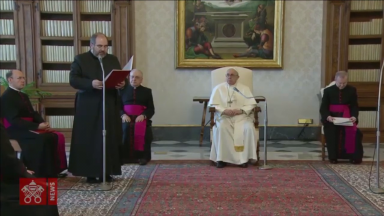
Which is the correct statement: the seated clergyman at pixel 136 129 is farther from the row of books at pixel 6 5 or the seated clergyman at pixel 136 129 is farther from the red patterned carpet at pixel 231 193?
the row of books at pixel 6 5

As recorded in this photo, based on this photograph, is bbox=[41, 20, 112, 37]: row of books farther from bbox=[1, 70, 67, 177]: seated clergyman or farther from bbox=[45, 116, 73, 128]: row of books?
bbox=[1, 70, 67, 177]: seated clergyman

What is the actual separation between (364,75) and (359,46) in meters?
0.52

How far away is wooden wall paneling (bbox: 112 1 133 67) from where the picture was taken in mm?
6664

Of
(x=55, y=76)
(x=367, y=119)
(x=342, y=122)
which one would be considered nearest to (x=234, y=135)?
(x=342, y=122)

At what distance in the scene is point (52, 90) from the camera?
22.3 ft

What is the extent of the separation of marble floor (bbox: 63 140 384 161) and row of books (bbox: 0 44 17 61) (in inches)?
113

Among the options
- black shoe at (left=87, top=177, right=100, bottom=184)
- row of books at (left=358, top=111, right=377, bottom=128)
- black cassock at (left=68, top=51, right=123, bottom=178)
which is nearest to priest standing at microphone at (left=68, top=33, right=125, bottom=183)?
black cassock at (left=68, top=51, right=123, bottom=178)

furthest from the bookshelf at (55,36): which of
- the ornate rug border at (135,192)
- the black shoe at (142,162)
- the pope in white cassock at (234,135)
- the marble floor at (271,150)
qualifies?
the ornate rug border at (135,192)

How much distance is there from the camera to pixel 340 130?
5.34 m

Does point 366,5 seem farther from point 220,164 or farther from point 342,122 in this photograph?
point 220,164

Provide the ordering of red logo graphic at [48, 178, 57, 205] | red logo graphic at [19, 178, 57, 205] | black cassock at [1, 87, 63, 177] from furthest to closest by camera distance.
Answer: black cassock at [1, 87, 63, 177]
red logo graphic at [48, 178, 57, 205]
red logo graphic at [19, 178, 57, 205]

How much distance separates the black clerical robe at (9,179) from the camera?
5.56ft

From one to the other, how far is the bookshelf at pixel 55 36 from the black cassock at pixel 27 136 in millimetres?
2690

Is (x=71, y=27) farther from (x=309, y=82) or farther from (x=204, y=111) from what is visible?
(x=309, y=82)
